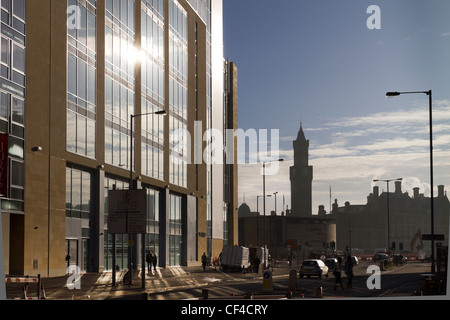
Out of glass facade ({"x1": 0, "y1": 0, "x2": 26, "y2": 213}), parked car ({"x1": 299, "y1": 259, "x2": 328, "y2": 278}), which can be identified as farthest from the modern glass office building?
parked car ({"x1": 299, "y1": 259, "x2": 328, "y2": 278})

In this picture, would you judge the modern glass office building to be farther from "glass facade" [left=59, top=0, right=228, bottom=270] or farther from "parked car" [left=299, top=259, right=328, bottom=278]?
"parked car" [left=299, top=259, right=328, bottom=278]

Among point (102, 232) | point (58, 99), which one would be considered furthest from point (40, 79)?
point (102, 232)

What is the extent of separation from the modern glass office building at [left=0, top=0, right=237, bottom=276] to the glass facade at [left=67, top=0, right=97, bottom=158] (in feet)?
0.50

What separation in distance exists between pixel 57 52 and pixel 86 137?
8462 mm

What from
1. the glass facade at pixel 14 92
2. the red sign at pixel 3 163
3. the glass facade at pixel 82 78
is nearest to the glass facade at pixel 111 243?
the glass facade at pixel 82 78

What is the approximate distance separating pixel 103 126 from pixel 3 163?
20.0 m

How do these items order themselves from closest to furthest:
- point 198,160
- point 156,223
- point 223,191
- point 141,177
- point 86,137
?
point 86,137 < point 141,177 < point 156,223 < point 198,160 < point 223,191

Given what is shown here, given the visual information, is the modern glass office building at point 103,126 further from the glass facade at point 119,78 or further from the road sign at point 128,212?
the road sign at point 128,212

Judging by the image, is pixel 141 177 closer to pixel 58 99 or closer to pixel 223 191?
pixel 58 99

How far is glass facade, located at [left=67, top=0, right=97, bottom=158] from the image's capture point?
5356cm

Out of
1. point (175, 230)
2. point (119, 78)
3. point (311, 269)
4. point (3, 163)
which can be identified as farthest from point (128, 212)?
point (175, 230)

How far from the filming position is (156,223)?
76.8 m

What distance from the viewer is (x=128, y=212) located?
4250 centimetres

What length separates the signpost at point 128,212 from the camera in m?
42.1
